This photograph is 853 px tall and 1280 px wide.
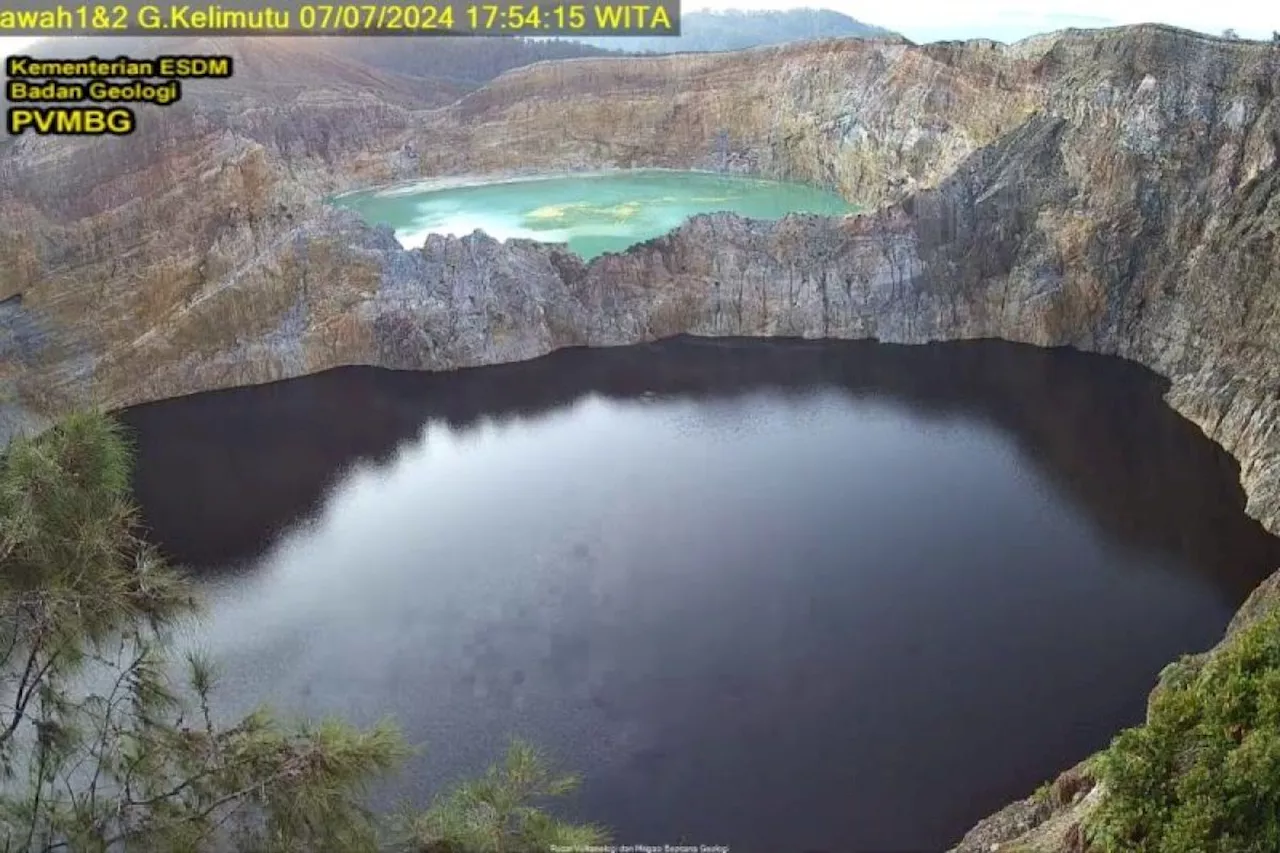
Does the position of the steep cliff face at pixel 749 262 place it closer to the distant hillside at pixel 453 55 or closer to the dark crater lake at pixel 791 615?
the dark crater lake at pixel 791 615

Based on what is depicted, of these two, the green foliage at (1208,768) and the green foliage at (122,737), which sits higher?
the green foliage at (122,737)

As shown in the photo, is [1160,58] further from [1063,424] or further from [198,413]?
[198,413]

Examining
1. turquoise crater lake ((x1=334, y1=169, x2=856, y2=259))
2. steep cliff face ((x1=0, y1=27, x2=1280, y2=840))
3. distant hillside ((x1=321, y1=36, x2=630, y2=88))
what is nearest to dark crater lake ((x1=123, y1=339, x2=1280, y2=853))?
steep cliff face ((x1=0, y1=27, x2=1280, y2=840))

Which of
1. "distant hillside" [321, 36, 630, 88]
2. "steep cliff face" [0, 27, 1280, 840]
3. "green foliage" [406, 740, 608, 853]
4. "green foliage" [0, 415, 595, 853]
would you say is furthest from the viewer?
"distant hillside" [321, 36, 630, 88]

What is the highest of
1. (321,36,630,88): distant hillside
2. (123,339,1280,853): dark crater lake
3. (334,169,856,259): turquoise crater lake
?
(321,36,630,88): distant hillside

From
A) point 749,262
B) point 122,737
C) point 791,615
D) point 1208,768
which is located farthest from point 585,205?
point 122,737

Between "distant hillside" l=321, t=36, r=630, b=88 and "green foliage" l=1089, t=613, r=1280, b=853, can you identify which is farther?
"distant hillside" l=321, t=36, r=630, b=88

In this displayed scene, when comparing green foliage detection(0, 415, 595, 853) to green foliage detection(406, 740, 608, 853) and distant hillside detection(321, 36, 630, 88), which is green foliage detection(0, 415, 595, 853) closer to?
green foliage detection(406, 740, 608, 853)

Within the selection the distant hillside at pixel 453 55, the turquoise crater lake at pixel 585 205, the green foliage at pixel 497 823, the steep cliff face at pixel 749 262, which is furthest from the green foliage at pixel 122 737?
the distant hillside at pixel 453 55
